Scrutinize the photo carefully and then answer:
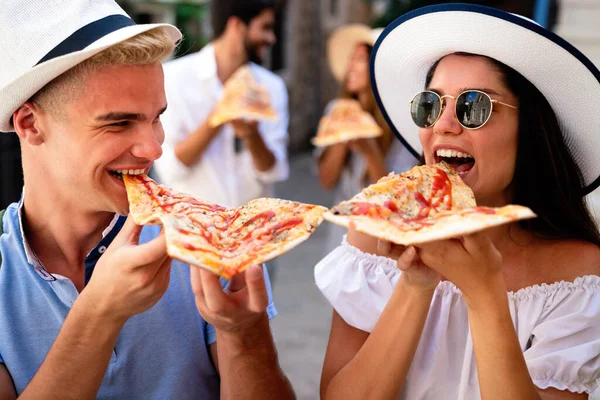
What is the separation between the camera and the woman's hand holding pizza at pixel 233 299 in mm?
1952

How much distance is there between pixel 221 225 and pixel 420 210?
63 centimetres

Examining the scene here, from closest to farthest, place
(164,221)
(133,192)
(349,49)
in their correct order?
1. (164,221)
2. (133,192)
3. (349,49)

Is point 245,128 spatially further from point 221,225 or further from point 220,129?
point 221,225

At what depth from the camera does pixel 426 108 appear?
2510 mm

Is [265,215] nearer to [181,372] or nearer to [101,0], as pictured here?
[181,372]

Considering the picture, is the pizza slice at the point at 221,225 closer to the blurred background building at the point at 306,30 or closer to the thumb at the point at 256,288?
the thumb at the point at 256,288

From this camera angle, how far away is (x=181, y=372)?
7.80ft

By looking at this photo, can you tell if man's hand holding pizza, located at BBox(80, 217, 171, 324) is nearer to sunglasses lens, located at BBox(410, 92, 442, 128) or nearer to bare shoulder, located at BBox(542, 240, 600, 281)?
sunglasses lens, located at BBox(410, 92, 442, 128)

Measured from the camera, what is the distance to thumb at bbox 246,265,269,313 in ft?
6.36

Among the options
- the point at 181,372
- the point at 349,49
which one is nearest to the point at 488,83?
the point at 181,372

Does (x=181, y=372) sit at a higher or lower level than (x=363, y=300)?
lower

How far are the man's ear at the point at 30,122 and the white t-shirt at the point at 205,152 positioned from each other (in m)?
2.53

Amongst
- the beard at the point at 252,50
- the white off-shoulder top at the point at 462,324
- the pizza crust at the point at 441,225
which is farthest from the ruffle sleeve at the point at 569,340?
the beard at the point at 252,50

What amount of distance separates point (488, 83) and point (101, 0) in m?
1.32
